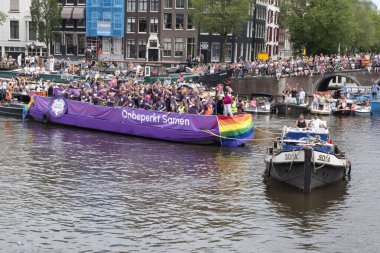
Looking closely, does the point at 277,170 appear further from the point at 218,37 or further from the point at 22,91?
the point at 218,37

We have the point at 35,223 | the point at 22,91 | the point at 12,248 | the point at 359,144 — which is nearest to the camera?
the point at 12,248

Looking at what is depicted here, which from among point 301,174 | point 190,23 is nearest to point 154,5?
point 190,23

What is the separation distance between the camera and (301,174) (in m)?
27.6

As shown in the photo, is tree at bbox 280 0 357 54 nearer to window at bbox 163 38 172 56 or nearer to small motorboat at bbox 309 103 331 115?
window at bbox 163 38 172 56

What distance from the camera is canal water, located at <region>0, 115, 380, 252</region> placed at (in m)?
21.3

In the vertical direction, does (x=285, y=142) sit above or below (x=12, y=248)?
above

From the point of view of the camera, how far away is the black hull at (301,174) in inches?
1091

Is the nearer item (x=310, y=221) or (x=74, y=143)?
(x=310, y=221)

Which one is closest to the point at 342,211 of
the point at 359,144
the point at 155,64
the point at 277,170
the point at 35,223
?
the point at 277,170

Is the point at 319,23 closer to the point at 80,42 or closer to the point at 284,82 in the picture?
the point at 284,82

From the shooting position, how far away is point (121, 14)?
8831cm

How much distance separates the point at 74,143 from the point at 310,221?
18.3 m

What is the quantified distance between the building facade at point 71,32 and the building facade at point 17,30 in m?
3.01

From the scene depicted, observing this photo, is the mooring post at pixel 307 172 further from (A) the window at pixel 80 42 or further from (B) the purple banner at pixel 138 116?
(A) the window at pixel 80 42
